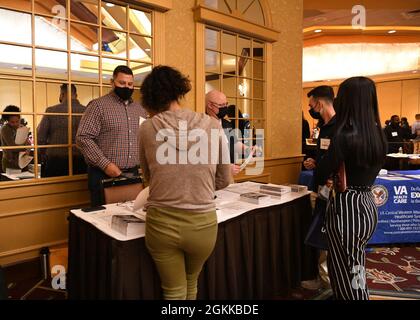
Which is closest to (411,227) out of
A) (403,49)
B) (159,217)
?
(159,217)

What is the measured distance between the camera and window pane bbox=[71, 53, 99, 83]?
2866 mm

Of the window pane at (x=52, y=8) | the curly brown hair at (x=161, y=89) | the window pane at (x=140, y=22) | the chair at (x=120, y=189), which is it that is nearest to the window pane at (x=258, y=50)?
the window pane at (x=140, y=22)

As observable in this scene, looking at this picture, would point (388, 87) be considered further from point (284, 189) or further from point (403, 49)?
point (284, 189)

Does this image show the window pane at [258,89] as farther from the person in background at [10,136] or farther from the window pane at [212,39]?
the person in background at [10,136]

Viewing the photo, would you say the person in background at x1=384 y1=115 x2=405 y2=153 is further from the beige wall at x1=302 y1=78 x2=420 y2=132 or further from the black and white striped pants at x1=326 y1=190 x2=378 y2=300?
the black and white striped pants at x1=326 y1=190 x2=378 y2=300

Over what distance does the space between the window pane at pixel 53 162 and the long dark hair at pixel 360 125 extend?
7.40 feet

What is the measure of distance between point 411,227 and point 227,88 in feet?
8.68

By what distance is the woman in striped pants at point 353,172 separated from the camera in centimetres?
160

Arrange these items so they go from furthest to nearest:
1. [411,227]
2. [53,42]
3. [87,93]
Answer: [411,227], [87,93], [53,42]

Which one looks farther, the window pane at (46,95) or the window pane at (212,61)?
the window pane at (212,61)

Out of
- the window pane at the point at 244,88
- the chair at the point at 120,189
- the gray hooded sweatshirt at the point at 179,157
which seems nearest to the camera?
the gray hooded sweatshirt at the point at 179,157

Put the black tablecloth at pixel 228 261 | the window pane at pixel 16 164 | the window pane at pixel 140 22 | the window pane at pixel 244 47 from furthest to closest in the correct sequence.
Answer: the window pane at pixel 244 47 < the window pane at pixel 140 22 < the window pane at pixel 16 164 < the black tablecloth at pixel 228 261

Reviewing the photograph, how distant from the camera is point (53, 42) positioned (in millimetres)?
2758

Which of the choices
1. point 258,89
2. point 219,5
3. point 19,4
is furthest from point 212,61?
point 19,4
